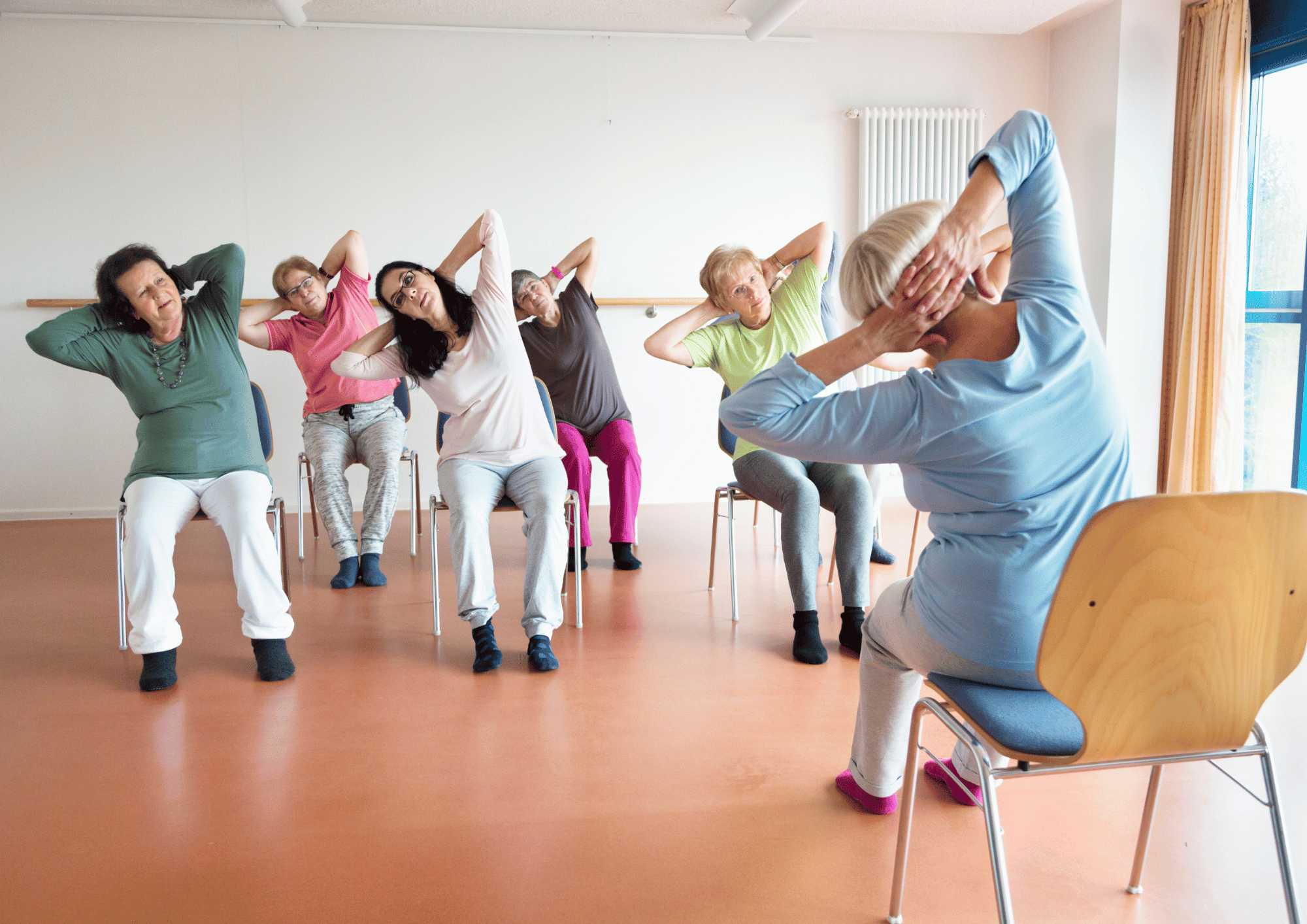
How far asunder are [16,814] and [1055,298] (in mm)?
2139

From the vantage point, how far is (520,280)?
354 centimetres

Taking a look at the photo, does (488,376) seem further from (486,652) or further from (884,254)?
(884,254)

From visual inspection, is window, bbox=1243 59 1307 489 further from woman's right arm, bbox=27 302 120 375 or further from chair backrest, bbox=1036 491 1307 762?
woman's right arm, bbox=27 302 120 375

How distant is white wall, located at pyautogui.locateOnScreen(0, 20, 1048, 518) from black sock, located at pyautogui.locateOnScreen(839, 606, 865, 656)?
2437mm

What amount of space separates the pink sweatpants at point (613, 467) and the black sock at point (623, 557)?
0.02 meters

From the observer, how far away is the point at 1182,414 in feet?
14.0

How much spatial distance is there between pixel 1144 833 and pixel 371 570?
275 cm

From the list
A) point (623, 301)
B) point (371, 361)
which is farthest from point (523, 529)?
point (623, 301)

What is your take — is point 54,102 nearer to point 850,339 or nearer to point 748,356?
point 748,356

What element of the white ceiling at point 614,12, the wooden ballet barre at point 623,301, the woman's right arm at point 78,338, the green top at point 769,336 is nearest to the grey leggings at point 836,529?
the green top at point 769,336

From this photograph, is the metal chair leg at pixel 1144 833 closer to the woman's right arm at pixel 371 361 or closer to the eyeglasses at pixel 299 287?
the woman's right arm at pixel 371 361

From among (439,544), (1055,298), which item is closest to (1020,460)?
(1055,298)

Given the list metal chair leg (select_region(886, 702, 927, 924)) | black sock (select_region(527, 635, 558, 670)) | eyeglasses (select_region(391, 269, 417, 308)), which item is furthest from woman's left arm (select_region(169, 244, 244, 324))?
metal chair leg (select_region(886, 702, 927, 924))

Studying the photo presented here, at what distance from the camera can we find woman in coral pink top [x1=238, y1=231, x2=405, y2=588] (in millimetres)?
3500
